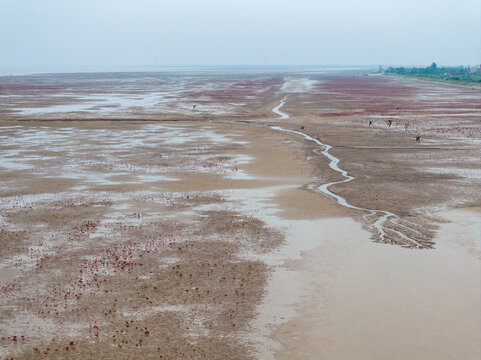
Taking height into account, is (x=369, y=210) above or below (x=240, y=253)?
above

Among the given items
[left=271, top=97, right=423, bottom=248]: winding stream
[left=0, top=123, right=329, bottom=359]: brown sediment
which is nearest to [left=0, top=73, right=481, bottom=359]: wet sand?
[left=0, top=123, right=329, bottom=359]: brown sediment

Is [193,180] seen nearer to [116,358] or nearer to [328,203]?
[328,203]

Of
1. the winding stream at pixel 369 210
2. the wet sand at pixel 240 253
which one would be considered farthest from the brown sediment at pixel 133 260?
the winding stream at pixel 369 210

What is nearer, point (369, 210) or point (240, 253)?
point (240, 253)

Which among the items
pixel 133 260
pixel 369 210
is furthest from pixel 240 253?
pixel 369 210

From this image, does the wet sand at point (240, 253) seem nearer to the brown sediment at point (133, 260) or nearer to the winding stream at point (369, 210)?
the brown sediment at point (133, 260)

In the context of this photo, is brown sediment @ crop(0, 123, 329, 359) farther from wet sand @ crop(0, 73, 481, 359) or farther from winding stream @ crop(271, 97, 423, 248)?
winding stream @ crop(271, 97, 423, 248)

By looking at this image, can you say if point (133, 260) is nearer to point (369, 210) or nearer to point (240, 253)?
point (240, 253)

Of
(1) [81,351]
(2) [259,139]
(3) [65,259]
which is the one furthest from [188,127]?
(1) [81,351]
